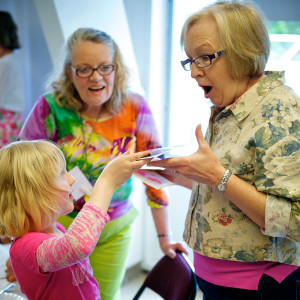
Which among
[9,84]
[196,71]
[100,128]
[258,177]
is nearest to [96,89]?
[100,128]

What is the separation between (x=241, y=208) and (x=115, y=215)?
0.79 metres

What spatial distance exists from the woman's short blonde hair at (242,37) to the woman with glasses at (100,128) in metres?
0.68

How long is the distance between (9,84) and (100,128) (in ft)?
6.14

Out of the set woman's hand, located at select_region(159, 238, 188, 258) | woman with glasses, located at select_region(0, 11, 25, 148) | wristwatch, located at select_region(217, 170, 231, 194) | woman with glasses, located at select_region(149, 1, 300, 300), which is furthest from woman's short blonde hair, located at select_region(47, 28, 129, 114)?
woman with glasses, located at select_region(0, 11, 25, 148)

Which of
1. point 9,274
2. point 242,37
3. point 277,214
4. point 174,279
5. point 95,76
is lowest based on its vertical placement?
point 174,279

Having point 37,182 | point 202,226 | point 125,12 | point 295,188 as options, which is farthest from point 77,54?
point 125,12

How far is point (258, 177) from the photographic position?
43.7 inches

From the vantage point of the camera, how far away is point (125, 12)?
125 inches

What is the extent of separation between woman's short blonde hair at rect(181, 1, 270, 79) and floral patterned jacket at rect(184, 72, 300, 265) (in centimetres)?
8

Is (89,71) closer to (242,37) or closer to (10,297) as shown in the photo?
(242,37)

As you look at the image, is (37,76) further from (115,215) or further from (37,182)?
(37,182)

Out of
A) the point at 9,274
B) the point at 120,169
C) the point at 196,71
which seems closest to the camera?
the point at 120,169

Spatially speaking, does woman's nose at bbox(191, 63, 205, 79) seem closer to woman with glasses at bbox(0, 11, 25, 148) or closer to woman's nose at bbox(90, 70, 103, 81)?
woman's nose at bbox(90, 70, 103, 81)

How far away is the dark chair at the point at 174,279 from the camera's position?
1.56 meters
